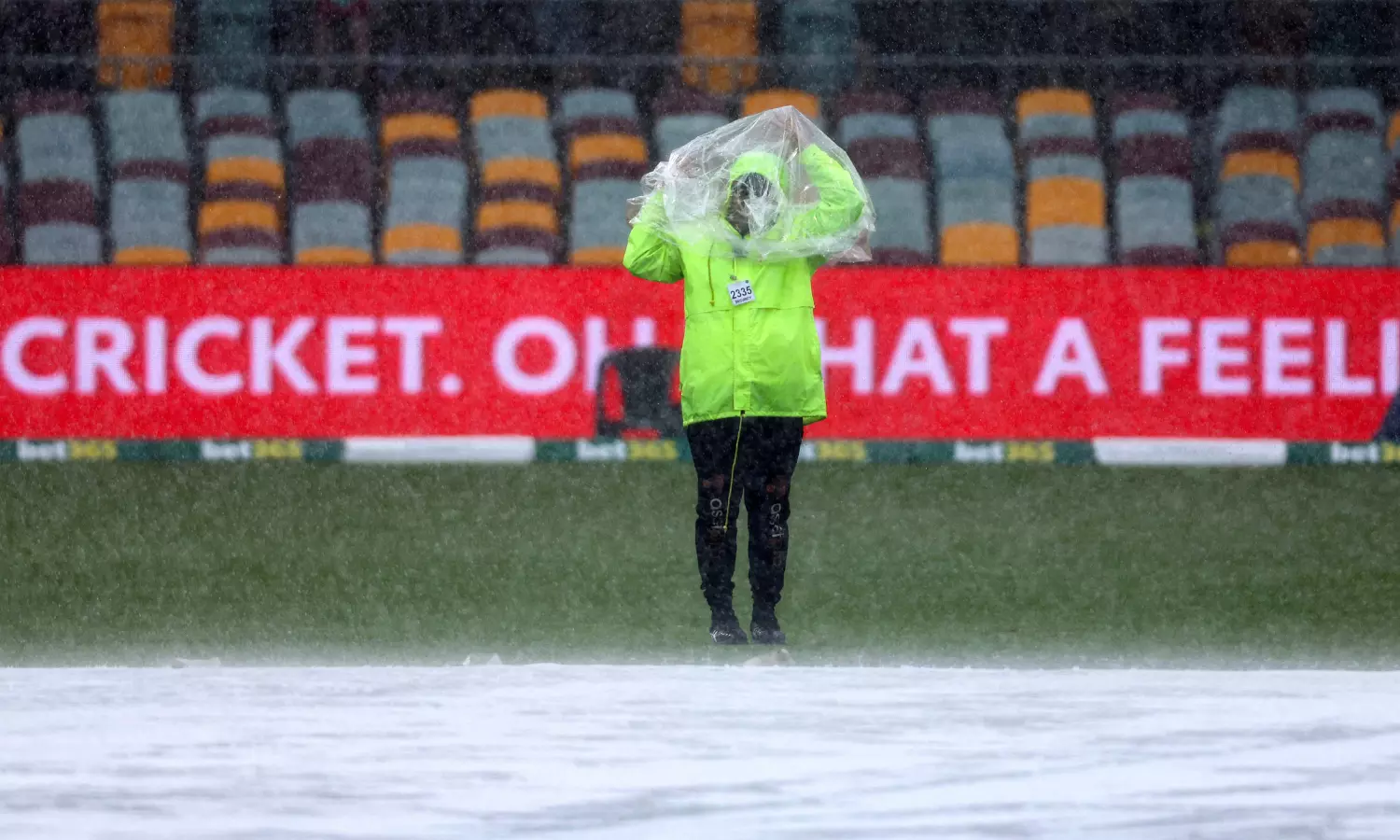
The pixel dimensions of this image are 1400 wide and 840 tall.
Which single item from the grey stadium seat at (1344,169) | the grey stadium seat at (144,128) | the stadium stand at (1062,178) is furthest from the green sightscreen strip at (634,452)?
the grey stadium seat at (144,128)

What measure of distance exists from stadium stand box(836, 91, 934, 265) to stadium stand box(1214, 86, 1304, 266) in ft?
6.57

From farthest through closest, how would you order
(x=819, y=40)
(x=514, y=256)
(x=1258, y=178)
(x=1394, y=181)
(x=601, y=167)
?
(x=819, y=40) → (x=601, y=167) → (x=1258, y=178) → (x=1394, y=181) → (x=514, y=256)

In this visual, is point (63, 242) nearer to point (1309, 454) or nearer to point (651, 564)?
point (651, 564)

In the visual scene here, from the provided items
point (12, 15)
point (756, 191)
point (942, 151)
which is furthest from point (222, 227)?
point (756, 191)

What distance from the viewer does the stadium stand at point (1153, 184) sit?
15.7 m

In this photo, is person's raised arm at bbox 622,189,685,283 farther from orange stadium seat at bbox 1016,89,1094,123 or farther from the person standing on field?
orange stadium seat at bbox 1016,89,1094,123

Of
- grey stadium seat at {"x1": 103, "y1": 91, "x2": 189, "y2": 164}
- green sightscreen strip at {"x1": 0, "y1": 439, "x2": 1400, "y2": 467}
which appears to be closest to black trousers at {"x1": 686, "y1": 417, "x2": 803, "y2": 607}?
green sightscreen strip at {"x1": 0, "y1": 439, "x2": 1400, "y2": 467}

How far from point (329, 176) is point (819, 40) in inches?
150

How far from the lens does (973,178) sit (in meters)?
16.1

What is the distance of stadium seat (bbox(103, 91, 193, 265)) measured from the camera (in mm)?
15703

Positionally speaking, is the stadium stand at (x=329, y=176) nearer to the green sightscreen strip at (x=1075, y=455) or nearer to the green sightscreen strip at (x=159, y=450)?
the green sightscreen strip at (x=159, y=450)

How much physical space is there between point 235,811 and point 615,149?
12.0 meters

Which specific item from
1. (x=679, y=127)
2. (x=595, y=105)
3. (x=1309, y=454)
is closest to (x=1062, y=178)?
(x=679, y=127)

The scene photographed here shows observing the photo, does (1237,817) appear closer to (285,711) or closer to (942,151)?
(285,711)
